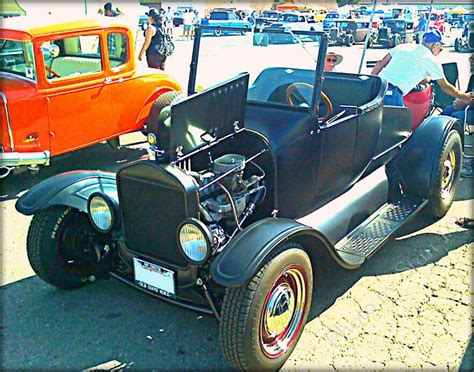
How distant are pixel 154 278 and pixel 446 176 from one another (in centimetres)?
292

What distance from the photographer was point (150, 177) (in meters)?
2.59

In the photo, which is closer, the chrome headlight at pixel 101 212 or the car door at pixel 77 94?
the chrome headlight at pixel 101 212

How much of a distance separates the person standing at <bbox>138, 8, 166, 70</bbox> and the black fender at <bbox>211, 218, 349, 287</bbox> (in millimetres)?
6486

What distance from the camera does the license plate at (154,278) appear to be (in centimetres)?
259

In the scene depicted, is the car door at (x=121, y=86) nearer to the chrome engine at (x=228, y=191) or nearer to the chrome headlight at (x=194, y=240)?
the chrome engine at (x=228, y=191)

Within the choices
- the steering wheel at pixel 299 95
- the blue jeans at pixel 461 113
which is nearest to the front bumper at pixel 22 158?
the steering wheel at pixel 299 95

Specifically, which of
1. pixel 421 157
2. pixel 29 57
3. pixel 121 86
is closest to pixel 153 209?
pixel 421 157

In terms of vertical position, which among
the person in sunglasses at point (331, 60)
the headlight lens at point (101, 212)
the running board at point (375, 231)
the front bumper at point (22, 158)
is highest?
the person in sunglasses at point (331, 60)

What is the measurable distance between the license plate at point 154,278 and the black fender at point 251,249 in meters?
0.39

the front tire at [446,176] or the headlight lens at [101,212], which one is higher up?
the headlight lens at [101,212]

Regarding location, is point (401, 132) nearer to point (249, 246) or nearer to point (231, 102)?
point (231, 102)

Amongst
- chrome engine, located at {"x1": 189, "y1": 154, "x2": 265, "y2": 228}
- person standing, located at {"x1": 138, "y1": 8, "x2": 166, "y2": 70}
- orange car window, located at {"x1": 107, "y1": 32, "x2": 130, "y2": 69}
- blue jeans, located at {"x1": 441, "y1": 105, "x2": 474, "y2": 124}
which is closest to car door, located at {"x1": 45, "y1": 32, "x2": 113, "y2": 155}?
orange car window, located at {"x1": 107, "y1": 32, "x2": 130, "y2": 69}

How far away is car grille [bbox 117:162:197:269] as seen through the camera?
2531mm

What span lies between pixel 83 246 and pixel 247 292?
1403mm
